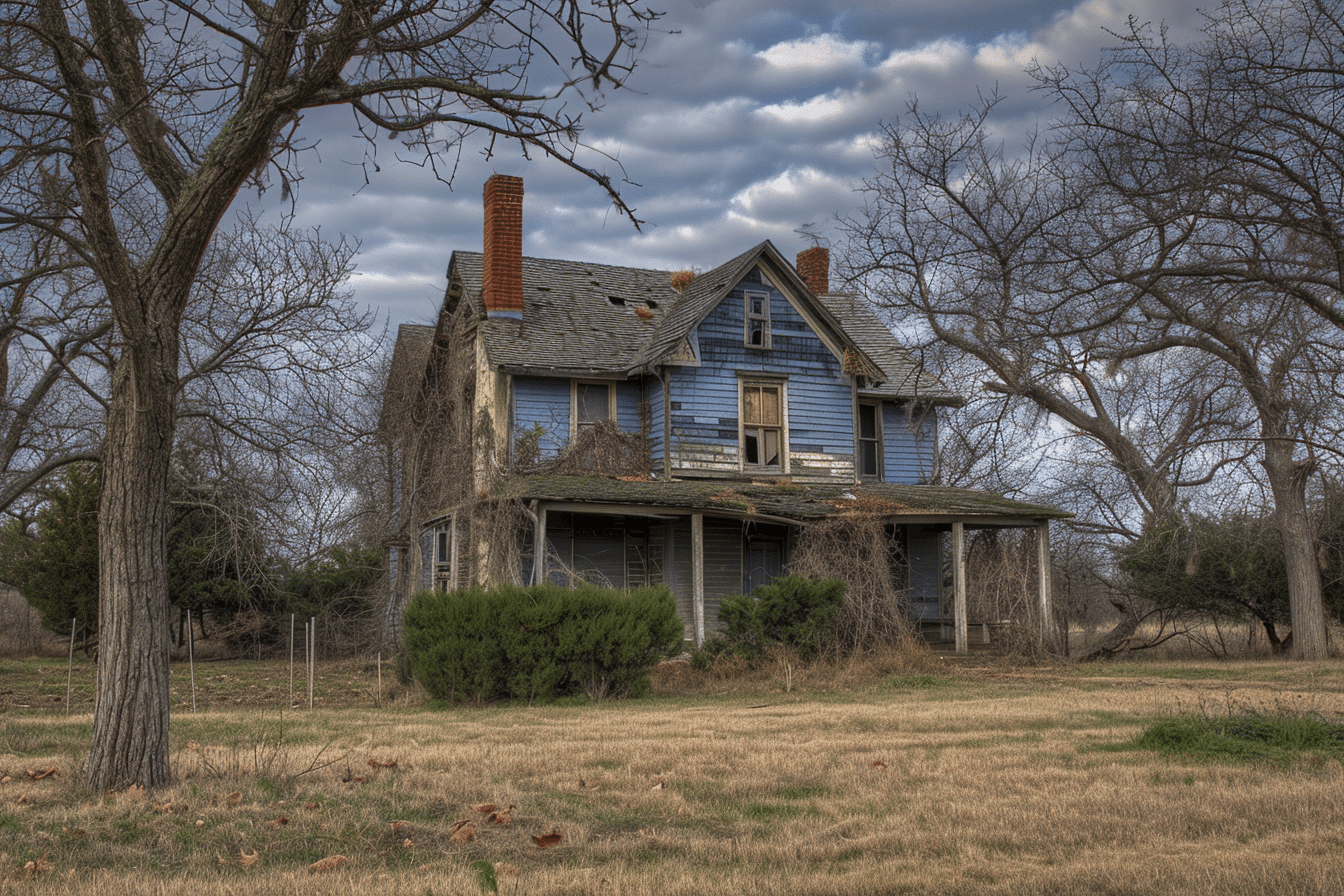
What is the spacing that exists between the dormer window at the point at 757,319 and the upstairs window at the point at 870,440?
3.46 m

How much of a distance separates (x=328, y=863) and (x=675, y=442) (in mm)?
17164

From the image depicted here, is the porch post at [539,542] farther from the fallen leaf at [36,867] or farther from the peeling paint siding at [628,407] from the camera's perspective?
the fallen leaf at [36,867]

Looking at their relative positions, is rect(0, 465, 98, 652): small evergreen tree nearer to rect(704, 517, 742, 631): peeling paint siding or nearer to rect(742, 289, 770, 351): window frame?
rect(704, 517, 742, 631): peeling paint siding

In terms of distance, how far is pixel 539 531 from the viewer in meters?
18.9

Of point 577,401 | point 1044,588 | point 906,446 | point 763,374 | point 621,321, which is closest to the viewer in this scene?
point 1044,588

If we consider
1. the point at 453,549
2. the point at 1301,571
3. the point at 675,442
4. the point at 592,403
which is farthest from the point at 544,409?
the point at 1301,571

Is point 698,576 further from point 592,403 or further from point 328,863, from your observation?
point 328,863

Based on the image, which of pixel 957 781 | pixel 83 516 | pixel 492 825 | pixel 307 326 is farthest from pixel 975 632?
pixel 83 516

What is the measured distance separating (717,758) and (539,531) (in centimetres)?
1055

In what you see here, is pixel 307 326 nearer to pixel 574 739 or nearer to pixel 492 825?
pixel 574 739

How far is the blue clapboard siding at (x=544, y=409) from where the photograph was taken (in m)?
22.0

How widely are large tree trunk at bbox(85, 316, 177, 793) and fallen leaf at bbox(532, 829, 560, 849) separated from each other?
116 inches

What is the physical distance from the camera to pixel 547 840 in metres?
5.74

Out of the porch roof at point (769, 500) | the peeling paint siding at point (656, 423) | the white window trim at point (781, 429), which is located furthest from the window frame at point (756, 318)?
the porch roof at point (769, 500)
